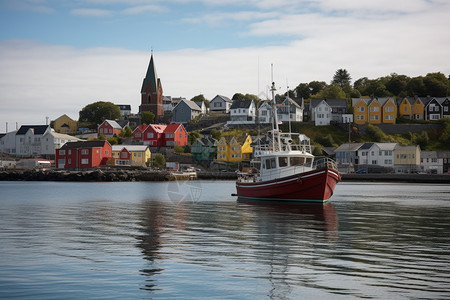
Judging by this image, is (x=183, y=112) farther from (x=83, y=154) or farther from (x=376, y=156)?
(x=376, y=156)

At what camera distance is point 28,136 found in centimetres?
13100

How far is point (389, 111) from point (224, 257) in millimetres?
113226

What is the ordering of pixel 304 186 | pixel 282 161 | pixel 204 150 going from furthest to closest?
pixel 204 150 → pixel 282 161 → pixel 304 186

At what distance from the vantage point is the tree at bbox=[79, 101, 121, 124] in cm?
16288

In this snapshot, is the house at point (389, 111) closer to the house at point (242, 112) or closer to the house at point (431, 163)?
the house at point (431, 163)

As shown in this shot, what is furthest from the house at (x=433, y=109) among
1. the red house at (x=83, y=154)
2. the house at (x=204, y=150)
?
the red house at (x=83, y=154)

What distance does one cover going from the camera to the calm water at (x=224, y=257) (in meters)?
13.5

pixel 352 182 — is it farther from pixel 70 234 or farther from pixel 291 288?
pixel 291 288

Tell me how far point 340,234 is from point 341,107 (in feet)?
353

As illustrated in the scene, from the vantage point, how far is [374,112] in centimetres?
12356

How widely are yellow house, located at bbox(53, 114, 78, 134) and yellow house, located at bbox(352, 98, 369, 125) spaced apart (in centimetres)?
8901

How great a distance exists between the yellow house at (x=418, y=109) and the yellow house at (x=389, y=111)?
7575 millimetres

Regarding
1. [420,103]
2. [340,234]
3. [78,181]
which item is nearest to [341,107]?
[420,103]

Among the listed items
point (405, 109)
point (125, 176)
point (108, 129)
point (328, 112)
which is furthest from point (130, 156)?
point (405, 109)
